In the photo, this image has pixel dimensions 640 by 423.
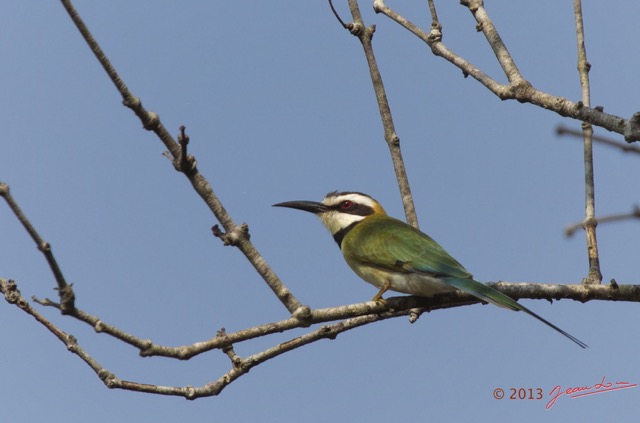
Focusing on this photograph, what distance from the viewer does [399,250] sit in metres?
5.21

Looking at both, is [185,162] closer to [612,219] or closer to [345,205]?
[612,219]

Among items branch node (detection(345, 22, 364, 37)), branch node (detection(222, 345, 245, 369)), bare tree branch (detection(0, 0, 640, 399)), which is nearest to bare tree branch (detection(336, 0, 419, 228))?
branch node (detection(345, 22, 364, 37))

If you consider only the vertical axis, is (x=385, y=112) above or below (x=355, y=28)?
below

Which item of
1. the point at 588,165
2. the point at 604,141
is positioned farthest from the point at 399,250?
the point at 604,141

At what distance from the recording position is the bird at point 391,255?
4.57 m

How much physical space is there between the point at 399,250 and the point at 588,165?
1.40 metres

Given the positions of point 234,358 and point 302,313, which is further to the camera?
point 234,358

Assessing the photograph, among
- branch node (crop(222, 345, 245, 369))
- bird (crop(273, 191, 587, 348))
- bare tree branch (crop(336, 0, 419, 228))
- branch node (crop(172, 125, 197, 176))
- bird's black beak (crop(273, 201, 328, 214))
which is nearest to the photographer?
branch node (crop(172, 125, 197, 176))

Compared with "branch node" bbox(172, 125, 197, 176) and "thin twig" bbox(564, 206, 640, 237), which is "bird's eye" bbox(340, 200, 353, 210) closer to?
"branch node" bbox(172, 125, 197, 176)

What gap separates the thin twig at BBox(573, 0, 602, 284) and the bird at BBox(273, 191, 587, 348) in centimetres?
44

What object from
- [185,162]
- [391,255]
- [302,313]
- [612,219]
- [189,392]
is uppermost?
[391,255]

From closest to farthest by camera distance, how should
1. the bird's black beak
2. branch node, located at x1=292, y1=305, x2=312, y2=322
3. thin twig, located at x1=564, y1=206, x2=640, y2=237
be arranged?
thin twig, located at x1=564, y1=206, x2=640, y2=237, branch node, located at x1=292, y1=305, x2=312, y2=322, the bird's black beak

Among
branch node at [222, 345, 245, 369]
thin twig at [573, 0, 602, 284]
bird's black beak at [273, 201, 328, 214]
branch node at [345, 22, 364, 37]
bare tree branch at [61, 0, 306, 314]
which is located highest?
branch node at [345, 22, 364, 37]

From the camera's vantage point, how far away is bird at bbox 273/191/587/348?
4570 millimetres
